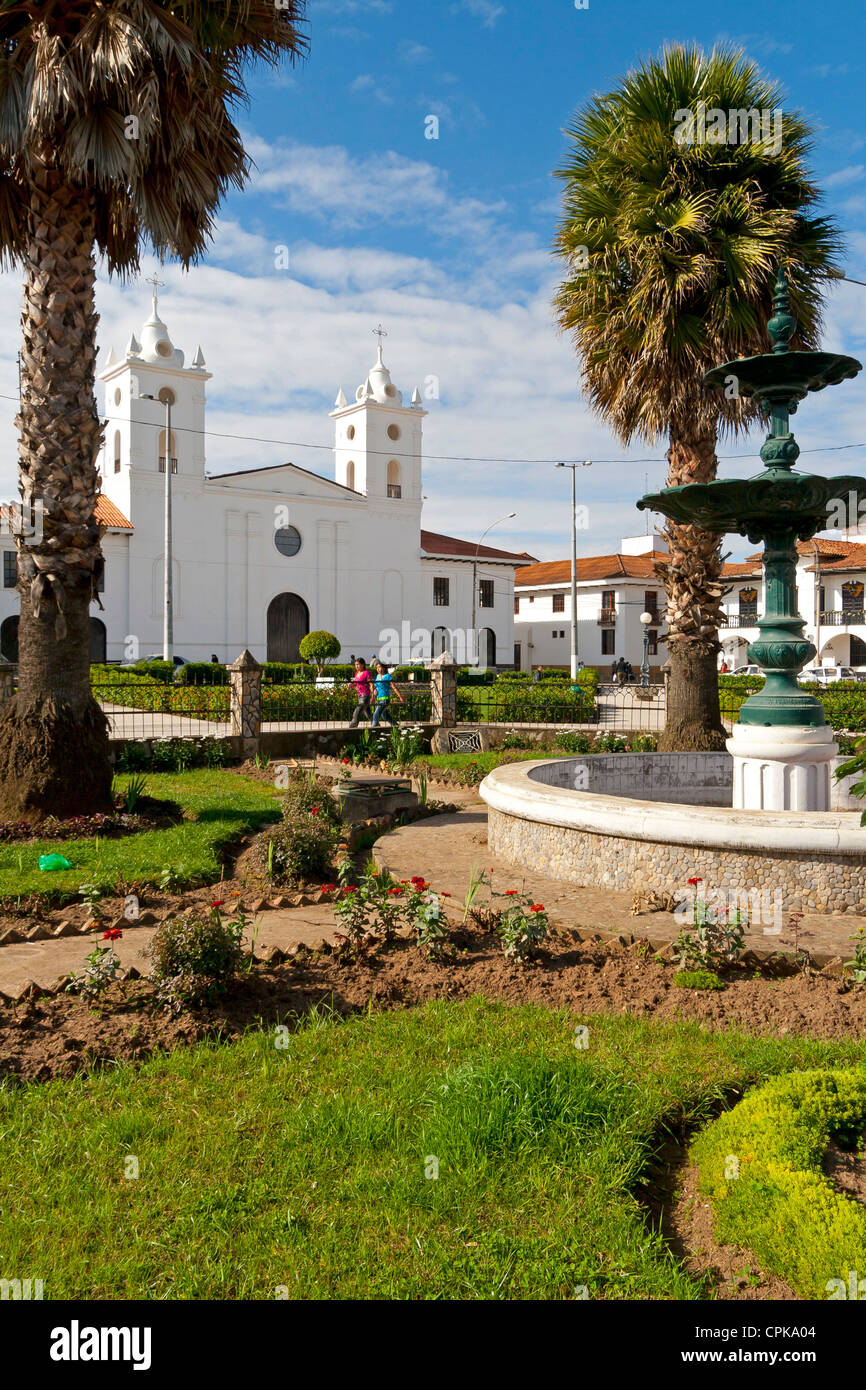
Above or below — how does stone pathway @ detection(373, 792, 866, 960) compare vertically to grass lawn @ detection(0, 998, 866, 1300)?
above

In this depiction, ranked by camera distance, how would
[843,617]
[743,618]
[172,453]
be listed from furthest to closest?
[743,618] < [843,617] < [172,453]

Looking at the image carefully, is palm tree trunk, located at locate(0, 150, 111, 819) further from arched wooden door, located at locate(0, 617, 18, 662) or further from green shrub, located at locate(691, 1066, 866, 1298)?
arched wooden door, located at locate(0, 617, 18, 662)

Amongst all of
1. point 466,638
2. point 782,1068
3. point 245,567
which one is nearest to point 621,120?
point 782,1068

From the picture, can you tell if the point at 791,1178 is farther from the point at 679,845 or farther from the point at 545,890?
the point at 545,890

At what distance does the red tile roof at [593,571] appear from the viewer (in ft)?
188

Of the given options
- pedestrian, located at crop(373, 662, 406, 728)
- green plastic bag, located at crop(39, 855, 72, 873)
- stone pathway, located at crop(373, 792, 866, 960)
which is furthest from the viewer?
pedestrian, located at crop(373, 662, 406, 728)

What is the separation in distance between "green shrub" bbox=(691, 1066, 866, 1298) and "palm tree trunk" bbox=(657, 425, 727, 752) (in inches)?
394

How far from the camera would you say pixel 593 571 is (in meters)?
58.7

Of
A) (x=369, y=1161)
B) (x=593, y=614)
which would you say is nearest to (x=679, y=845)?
(x=369, y=1161)

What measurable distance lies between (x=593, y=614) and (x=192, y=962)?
55.0 m

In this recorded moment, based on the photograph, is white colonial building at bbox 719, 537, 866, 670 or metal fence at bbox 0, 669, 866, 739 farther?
white colonial building at bbox 719, 537, 866, 670

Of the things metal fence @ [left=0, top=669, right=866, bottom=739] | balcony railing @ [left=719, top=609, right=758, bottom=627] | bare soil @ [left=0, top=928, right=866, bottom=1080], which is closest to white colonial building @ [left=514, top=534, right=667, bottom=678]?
balcony railing @ [left=719, top=609, right=758, bottom=627]

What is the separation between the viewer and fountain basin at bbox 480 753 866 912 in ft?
20.8

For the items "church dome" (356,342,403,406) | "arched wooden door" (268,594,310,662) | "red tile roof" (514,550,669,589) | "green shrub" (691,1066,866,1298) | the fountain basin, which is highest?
"church dome" (356,342,403,406)
